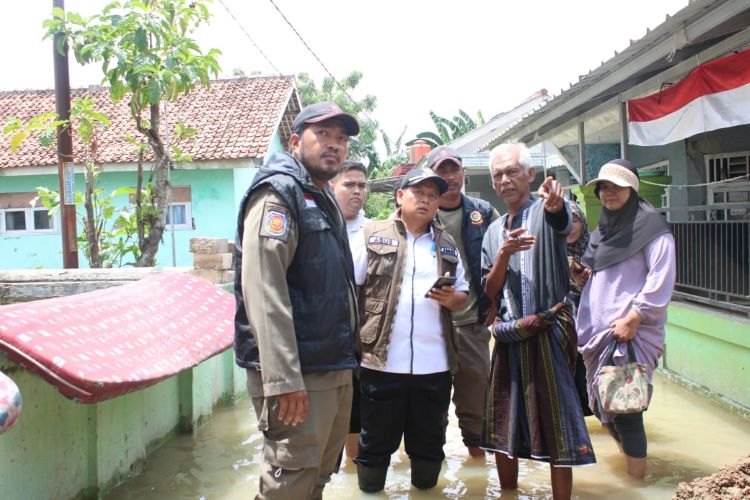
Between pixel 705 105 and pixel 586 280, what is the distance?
8.32 feet

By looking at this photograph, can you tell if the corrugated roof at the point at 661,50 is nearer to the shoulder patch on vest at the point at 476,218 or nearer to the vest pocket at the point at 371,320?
the shoulder patch on vest at the point at 476,218

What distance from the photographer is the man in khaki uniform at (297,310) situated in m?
2.39

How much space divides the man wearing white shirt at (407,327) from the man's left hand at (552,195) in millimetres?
540

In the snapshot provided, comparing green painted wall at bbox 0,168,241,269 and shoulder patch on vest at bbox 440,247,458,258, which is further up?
green painted wall at bbox 0,168,241,269

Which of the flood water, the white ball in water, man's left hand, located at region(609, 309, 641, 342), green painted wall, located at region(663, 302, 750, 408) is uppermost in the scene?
the white ball in water

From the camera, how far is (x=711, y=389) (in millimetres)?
5711

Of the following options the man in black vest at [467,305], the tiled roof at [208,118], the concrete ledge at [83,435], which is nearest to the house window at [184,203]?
the tiled roof at [208,118]

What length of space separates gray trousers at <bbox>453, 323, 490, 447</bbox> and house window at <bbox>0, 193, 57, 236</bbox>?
14.2 metres

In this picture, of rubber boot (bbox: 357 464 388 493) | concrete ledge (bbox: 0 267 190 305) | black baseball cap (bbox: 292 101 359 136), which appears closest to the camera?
black baseball cap (bbox: 292 101 359 136)

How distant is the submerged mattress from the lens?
2.58 metres

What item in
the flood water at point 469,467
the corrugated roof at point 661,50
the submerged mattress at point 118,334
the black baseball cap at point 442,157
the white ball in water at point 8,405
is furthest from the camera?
the corrugated roof at point 661,50

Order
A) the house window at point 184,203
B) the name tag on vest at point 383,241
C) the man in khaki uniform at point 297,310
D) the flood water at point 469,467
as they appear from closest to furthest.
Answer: the man in khaki uniform at point 297,310
the name tag on vest at point 383,241
the flood water at point 469,467
the house window at point 184,203

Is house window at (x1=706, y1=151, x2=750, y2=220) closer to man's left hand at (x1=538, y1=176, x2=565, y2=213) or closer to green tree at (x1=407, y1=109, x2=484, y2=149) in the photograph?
man's left hand at (x1=538, y1=176, x2=565, y2=213)

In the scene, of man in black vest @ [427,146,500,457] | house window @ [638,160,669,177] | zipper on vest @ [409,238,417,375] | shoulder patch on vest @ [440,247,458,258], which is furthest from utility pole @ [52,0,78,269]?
house window @ [638,160,669,177]
